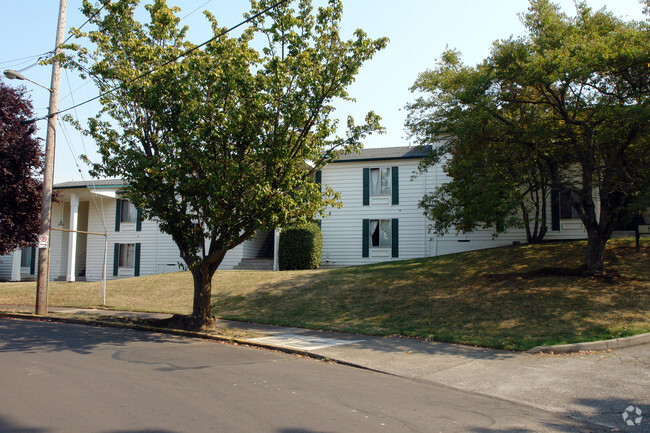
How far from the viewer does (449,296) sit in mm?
15359

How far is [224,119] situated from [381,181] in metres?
14.8

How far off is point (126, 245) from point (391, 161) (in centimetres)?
1654

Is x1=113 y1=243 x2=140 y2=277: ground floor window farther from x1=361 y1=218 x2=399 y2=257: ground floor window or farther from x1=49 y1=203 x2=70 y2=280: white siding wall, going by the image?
x1=361 y1=218 x2=399 y2=257: ground floor window

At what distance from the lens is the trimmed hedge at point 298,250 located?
23359mm

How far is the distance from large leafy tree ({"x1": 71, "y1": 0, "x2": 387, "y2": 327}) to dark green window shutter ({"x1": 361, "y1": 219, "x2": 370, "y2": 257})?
502 inches

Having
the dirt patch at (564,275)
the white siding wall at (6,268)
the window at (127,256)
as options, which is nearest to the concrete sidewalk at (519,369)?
the dirt patch at (564,275)

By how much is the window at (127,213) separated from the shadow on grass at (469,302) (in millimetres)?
14036

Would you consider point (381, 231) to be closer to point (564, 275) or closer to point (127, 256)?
point (564, 275)

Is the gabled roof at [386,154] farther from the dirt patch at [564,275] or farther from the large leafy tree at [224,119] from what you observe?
the large leafy tree at [224,119]

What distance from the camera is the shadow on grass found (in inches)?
467

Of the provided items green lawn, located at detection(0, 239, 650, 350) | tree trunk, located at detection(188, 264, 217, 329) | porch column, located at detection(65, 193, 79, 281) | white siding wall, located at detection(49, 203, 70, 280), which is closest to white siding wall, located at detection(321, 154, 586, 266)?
green lawn, located at detection(0, 239, 650, 350)

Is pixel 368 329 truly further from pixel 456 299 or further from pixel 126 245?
pixel 126 245

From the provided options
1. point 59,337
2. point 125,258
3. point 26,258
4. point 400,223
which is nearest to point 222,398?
point 59,337

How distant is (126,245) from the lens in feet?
98.2
